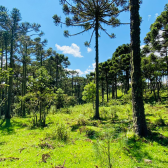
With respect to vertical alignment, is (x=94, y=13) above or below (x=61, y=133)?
above

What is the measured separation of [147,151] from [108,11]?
37.5ft

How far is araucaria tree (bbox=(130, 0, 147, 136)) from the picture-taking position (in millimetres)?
5016

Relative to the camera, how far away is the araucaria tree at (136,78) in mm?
5016

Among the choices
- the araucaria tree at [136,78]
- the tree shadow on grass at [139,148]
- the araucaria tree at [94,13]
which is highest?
the araucaria tree at [94,13]

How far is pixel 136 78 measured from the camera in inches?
209

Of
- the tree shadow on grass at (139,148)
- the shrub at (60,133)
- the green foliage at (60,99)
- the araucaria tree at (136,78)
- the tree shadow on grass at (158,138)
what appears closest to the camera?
the tree shadow on grass at (139,148)

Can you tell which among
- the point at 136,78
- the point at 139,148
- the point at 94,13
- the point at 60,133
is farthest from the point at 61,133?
the point at 94,13

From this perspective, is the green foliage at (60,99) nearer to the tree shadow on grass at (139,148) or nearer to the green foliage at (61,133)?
the green foliage at (61,133)

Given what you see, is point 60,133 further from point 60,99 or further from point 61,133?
point 60,99

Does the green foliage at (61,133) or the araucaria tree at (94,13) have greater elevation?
the araucaria tree at (94,13)

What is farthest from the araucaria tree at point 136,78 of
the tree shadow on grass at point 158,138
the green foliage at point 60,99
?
the green foliage at point 60,99

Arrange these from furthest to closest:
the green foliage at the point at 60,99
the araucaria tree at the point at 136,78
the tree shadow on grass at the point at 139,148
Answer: the green foliage at the point at 60,99
the araucaria tree at the point at 136,78
the tree shadow on grass at the point at 139,148

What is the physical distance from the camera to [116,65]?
22.6m

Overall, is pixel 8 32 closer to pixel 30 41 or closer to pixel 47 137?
pixel 30 41
